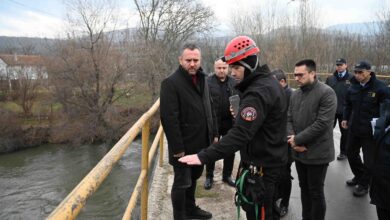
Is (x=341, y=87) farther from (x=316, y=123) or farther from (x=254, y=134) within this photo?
(x=254, y=134)

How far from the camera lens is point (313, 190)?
327cm

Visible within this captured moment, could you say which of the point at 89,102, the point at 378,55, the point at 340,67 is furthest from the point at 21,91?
the point at 340,67

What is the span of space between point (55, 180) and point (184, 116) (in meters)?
24.6

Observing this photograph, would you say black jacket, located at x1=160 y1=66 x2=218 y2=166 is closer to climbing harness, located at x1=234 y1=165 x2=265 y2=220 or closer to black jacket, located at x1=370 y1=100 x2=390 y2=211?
climbing harness, located at x1=234 y1=165 x2=265 y2=220

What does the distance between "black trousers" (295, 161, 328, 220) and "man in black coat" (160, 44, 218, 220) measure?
1085 mm

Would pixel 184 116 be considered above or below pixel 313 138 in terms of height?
above

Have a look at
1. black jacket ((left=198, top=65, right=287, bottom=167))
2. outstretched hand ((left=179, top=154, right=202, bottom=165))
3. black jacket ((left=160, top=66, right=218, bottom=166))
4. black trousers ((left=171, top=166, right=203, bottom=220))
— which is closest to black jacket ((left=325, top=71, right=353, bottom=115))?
black jacket ((left=160, top=66, right=218, bottom=166))

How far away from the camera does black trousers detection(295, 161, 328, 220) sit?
327 cm

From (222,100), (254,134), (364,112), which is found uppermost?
(222,100)

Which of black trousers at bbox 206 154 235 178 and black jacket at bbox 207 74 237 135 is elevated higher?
black jacket at bbox 207 74 237 135

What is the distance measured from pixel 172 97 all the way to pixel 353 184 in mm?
3451

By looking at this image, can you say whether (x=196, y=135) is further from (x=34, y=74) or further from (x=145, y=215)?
(x=34, y=74)

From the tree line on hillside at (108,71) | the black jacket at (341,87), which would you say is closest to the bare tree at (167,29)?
the tree line on hillside at (108,71)

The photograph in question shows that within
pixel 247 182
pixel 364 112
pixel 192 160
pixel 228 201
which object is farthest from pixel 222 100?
pixel 192 160
